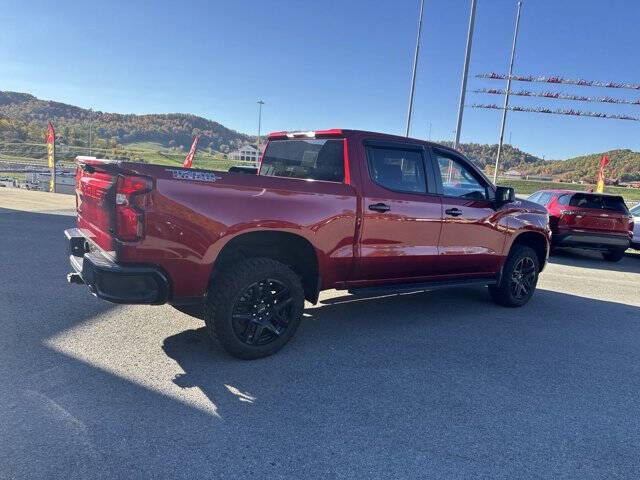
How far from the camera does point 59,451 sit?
251 centimetres

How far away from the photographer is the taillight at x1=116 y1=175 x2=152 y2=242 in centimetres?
320

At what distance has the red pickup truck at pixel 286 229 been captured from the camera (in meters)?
3.29

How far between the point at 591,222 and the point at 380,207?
803 centimetres

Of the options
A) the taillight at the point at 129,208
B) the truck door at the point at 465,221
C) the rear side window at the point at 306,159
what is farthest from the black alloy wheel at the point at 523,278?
the taillight at the point at 129,208

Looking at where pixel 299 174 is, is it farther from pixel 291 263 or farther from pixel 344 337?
pixel 344 337

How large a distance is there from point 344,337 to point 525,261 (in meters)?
2.97

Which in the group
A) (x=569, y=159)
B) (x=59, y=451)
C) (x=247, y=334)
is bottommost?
(x=59, y=451)

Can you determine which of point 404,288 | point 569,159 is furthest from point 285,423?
point 569,159

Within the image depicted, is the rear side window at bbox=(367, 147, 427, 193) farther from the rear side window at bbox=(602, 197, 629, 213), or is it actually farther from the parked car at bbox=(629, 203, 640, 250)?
the parked car at bbox=(629, 203, 640, 250)

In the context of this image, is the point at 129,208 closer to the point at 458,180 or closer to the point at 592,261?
the point at 458,180

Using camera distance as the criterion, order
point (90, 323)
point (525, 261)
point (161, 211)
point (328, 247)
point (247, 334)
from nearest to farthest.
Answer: point (161, 211)
point (247, 334)
point (328, 247)
point (90, 323)
point (525, 261)

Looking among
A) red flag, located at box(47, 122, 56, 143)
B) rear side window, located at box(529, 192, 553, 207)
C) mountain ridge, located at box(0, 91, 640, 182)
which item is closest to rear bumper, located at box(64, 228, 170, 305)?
rear side window, located at box(529, 192, 553, 207)

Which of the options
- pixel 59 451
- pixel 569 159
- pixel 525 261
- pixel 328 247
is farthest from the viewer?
pixel 569 159

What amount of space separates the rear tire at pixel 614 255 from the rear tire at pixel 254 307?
979 cm
